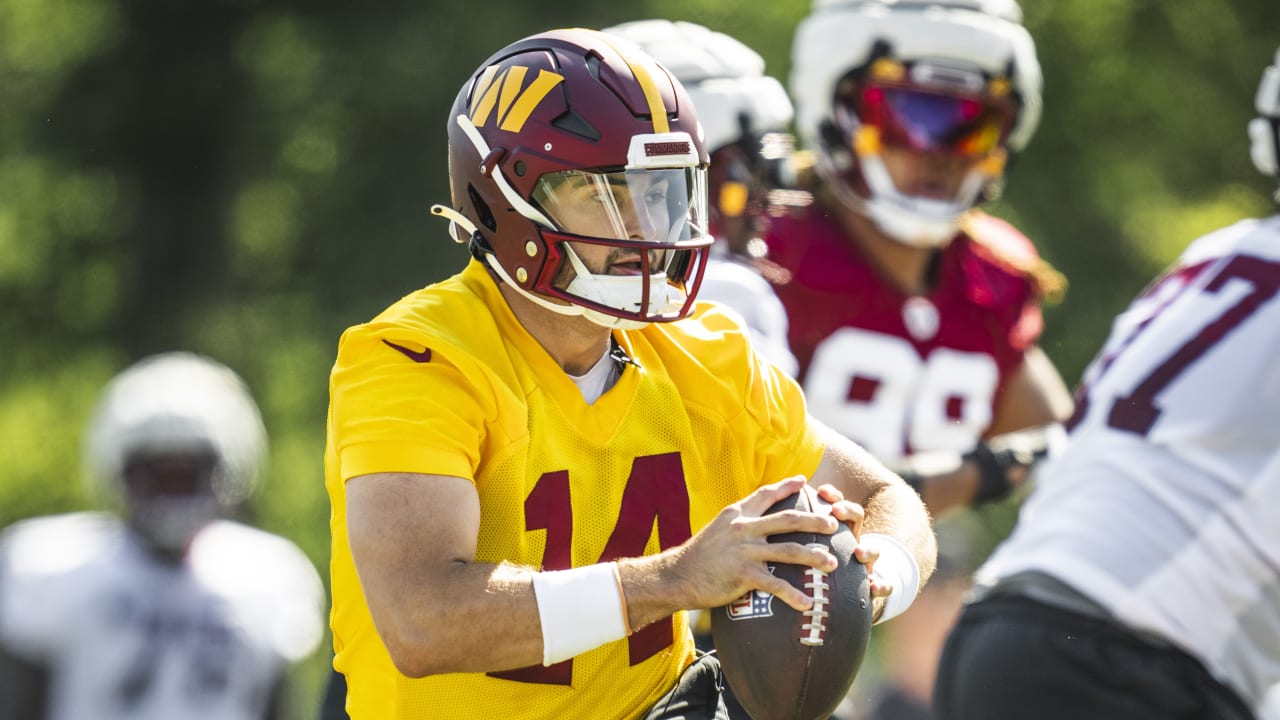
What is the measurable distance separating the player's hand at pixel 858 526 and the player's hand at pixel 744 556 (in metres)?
0.15

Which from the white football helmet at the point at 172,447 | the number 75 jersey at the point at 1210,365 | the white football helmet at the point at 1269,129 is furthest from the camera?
the white football helmet at the point at 172,447

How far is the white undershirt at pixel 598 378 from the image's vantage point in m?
3.36

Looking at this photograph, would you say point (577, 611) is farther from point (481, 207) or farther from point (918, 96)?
point (918, 96)

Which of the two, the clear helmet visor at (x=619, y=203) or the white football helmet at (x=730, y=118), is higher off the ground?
the clear helmet visor at (x=619, y=203)

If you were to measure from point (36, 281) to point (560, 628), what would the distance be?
12.2 meters

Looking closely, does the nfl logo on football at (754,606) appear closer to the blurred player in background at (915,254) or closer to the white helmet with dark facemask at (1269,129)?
the white helmet with dark facemask at (1269,129)

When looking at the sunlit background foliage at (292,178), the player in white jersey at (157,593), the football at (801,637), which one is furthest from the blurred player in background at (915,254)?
the sunlit background foliage at (292,178)

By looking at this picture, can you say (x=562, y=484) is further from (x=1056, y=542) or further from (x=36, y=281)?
(x=36, y=281)

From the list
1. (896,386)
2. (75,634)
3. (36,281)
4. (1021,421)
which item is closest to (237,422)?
(75,634)

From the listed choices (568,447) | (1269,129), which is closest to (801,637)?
(568,447)

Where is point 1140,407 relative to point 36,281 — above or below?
above

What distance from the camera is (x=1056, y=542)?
422 cm

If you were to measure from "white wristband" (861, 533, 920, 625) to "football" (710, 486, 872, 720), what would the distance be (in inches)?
8.4

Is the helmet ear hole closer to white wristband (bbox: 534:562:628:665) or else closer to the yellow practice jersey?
the yellow practice jersey
